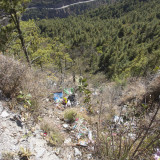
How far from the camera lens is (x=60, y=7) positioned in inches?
5866

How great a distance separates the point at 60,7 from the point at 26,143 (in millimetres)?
181029

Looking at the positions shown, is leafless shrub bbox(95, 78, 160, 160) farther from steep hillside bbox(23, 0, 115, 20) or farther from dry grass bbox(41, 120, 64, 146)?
steep hillside bbox(23, 0, 115, 20)

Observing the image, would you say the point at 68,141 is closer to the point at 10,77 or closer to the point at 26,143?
the point at 26,143

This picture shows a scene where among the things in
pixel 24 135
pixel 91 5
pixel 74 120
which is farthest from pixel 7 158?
pixel 91 5

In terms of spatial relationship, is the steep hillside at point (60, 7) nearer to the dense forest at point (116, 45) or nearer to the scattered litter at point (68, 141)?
the dense forest at point (116, 45)

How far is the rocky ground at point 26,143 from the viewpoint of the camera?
1.81 meters

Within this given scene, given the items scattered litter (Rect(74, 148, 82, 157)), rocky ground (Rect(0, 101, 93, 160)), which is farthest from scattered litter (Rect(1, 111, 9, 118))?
scattered litter (Rect(74, 148, 82, 157))

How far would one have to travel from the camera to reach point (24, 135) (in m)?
2.13

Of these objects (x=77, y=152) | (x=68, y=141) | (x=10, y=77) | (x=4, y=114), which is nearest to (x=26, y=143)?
(x=4, y=114)

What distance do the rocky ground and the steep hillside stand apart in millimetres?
161455

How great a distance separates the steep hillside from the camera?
139m

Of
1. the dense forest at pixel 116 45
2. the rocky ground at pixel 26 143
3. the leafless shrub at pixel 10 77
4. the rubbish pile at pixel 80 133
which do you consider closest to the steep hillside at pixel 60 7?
the dense forest at pixel 116 45

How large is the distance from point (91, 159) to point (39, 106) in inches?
68.9

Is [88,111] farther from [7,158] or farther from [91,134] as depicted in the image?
[7,158]
